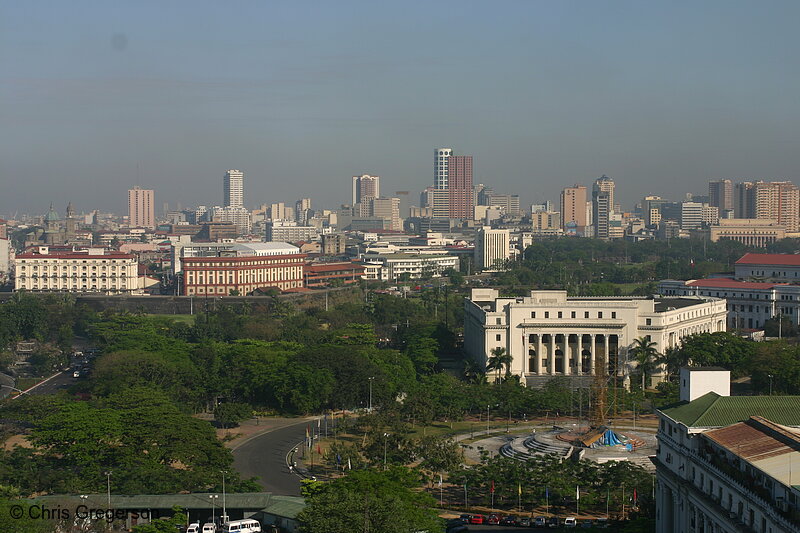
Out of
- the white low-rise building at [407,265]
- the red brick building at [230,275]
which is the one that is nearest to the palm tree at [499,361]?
the red brick building at [230,275]

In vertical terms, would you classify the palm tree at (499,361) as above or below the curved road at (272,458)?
above

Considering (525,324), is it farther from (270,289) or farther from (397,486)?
(270,289)

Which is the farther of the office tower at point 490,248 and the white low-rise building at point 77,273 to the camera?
the office tower at point 490,248

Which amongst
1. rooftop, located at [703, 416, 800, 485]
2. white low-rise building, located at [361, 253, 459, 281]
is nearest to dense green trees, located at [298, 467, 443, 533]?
rooftop, located at [703, 416, 800, 485]

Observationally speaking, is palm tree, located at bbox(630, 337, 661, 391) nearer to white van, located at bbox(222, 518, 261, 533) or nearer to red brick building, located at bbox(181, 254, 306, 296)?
white van, located at bbox(222, 518, 261, 533)

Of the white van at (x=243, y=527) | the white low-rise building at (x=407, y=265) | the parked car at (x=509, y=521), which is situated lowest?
the parked car at (x=509, y=521)

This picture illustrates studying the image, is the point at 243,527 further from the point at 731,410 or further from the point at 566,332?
the point at 566,332

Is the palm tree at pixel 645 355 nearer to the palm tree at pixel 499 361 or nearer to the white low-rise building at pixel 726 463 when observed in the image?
the palm tree at pixel 499 361
